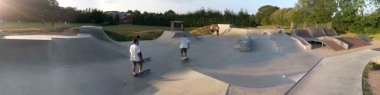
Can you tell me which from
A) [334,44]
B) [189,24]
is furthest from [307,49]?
[189,24]

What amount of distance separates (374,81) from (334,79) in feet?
3.92

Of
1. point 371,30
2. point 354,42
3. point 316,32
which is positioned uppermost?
point 371,30

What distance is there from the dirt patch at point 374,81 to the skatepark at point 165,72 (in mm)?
409

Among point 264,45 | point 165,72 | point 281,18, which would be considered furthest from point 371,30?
point 165,72

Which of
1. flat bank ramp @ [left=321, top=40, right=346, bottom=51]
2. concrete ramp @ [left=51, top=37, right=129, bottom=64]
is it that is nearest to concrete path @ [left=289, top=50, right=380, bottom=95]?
flat bank ramp @ [left=321, top=40, right=346, bottom=51]

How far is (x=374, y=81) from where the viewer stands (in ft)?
41.4

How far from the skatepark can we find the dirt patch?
41 cm

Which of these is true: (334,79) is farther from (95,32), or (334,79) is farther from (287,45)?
(95,32)

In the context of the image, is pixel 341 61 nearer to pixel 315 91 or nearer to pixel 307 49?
pixel 307 49

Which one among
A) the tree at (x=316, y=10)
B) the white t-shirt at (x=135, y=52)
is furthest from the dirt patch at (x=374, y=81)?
the tree at (x=316, y=10)

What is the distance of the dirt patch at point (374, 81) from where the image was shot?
1116 centimetres

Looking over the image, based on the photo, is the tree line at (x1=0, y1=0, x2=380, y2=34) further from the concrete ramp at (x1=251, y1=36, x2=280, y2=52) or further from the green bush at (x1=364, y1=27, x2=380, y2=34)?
the concrete ramp at (x1=251, y1=36, x2=280, y2=52)

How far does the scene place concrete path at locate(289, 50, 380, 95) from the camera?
36.4ft

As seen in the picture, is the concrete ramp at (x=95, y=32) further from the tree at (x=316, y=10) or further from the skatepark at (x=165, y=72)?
the tree at (x=316, y=10)
